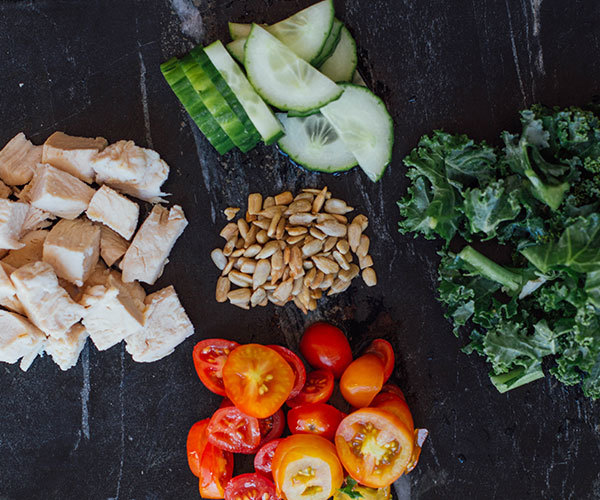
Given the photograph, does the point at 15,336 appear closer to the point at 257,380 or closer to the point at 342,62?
the point at 257,380

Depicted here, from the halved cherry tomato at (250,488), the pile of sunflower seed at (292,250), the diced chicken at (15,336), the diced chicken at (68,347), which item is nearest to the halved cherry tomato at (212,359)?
the pile of sunflower seed at (292,250)

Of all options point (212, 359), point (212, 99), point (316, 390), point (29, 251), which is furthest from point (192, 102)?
point (316, 390)

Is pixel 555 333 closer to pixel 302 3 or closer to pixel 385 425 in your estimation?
pixel 385 425

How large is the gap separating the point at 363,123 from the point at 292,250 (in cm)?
77

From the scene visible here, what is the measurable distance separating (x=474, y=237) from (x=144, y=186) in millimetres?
1799

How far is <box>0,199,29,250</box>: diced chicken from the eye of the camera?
2662 millimetres

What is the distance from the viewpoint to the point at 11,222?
269 cm

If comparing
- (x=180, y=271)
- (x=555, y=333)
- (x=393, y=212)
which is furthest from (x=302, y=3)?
(x=555, y=333)

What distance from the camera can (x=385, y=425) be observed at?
260 centimetres

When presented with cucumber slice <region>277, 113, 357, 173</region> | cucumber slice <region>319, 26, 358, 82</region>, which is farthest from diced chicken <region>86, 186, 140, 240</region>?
cucumber slice <region>319, 26, 358, 82</region>

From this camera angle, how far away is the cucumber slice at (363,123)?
8.83ft

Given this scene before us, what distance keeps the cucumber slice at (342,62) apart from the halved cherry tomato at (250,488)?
2.17 metres

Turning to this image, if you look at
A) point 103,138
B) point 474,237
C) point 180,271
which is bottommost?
point 474,237

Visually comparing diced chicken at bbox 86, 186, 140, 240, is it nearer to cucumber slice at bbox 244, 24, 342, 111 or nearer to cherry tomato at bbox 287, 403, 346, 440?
cucumber slice at bbox 244, 24, 342, 111
